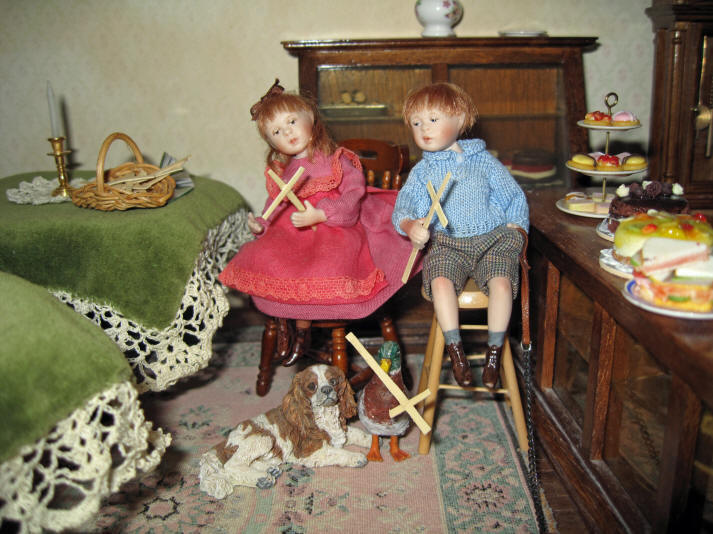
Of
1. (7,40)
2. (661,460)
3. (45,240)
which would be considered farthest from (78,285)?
(661,460)

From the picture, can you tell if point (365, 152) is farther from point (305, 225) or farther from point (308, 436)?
point (308, 436)

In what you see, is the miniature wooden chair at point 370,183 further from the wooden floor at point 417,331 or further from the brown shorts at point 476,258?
the brown shorts at point 476,258

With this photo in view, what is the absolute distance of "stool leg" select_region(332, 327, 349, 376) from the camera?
6.92 feet

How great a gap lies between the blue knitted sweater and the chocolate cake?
30 centimetres

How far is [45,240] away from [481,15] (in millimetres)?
2010

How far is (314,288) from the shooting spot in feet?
6.21

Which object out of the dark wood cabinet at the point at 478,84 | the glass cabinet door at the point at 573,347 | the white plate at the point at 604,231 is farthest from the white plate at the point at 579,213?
the dark wood cabinet at the point at 478,84

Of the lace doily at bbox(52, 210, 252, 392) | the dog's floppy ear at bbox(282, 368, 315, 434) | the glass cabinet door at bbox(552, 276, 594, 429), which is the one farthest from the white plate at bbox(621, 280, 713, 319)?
the lace doily at bbox(52, 210, 252, 392)

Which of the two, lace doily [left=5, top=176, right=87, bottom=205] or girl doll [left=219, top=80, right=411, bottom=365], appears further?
lace doily [left=5, top=176, right=87, bottom=205]

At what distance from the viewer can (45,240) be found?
78.2 inches

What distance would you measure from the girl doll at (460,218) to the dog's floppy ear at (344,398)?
35 cm

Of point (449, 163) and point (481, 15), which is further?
point (481, 15)

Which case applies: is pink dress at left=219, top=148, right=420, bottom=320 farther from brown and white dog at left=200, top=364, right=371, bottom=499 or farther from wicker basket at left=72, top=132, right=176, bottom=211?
wicker basket at left=72, top=132, right=176, bottom=211

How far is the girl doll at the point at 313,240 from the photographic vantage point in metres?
1.92
